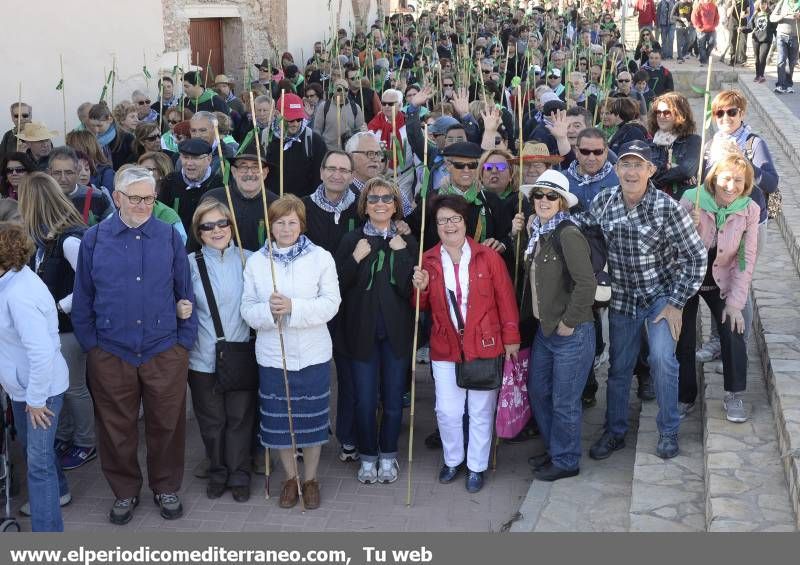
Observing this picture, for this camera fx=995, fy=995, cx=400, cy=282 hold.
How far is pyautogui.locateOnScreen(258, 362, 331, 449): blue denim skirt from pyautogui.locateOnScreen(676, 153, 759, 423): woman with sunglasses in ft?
6.89

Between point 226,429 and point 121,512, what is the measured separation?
0.70 metres

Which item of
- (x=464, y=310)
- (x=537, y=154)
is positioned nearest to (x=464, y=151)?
(x=537, y=154)

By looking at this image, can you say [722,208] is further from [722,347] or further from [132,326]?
[132,326]

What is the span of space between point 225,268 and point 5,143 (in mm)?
3989

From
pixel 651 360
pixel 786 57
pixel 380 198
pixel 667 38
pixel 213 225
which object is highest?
pixel 667 38

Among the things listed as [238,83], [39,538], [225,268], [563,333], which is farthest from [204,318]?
[238,83]

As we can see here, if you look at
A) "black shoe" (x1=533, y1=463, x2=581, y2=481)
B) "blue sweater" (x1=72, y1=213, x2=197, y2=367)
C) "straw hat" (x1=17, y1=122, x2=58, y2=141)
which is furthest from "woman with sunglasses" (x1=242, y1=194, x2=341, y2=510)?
"straw hat" (x1=17, y1=122, x2=58, y2=141)

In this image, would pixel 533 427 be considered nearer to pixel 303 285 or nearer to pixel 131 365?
pixel 303 285

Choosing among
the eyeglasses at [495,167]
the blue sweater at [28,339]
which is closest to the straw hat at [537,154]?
the eyeglasses at [495,167]

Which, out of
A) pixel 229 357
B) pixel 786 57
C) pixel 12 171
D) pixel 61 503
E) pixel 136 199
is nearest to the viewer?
pixel 136 199

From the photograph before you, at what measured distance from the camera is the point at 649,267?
5152 millimetres

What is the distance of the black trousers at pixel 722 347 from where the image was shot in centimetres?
541

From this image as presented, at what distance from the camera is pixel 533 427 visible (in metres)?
6.11

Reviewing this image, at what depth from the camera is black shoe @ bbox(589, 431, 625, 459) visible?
564 cm
